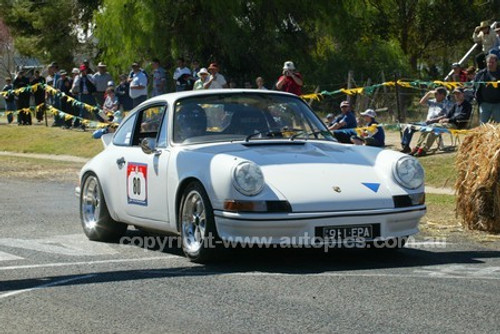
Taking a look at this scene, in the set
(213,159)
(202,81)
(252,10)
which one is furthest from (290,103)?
(252,10)

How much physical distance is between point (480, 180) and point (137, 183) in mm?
3600

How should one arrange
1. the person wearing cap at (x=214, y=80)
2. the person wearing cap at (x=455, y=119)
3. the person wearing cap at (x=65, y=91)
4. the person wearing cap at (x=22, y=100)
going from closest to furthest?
the person wearing cap at (x=455, y=119)
the person wearing cap at (x=214, y=80)
the person wearing cap at (x=65, y=91)
the person wearing cap at (x=22, y=100)

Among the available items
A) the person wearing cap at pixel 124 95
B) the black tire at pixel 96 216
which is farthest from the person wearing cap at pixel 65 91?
the black tire at pixel 96 216

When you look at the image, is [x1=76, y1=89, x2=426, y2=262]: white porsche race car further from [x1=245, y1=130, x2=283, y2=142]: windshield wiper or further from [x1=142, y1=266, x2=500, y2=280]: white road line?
[x1=142, y1=266, x2=500, y2=280]: white road line

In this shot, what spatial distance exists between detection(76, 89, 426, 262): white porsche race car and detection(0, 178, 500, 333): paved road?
316 mm

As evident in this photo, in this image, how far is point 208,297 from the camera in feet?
25.5

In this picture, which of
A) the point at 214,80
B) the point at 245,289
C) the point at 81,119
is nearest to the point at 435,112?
the point at 214,80

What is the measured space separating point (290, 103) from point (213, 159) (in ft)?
5.73

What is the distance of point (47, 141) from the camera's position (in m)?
29.1

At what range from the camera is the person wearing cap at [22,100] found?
107 feet

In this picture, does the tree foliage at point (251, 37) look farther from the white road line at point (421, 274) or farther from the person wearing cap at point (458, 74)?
the white road line at point (421, 274)

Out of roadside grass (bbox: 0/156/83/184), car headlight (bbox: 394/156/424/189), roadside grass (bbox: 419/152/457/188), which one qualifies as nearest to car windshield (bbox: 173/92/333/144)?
car headlight (bbox: 394/156/424/189)

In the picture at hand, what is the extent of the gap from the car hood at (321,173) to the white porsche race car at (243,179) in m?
0.01

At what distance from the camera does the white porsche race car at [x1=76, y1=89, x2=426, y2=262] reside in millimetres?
8906
